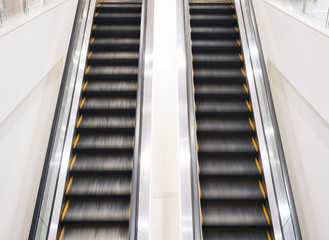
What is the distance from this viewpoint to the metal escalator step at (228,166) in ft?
14.1

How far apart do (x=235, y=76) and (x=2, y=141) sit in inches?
146

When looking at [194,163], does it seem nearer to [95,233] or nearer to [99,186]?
[99,186]

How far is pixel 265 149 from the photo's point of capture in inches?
169

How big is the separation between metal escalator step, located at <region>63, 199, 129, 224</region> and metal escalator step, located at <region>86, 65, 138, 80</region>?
2223 mm

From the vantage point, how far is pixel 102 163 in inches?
177

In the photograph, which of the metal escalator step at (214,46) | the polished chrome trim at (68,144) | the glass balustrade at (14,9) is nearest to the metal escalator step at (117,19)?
the polished chrome trim at (68,144)

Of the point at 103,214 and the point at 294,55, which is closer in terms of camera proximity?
the point at 294,55

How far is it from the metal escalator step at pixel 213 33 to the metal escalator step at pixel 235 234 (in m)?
3.64

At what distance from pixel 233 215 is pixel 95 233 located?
6.12ft

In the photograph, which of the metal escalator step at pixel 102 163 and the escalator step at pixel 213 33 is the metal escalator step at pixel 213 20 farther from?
the metal escalator step at pixel 102 163

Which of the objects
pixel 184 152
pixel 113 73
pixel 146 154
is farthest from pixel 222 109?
pixel 113 73

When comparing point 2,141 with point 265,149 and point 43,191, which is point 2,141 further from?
point 265,149

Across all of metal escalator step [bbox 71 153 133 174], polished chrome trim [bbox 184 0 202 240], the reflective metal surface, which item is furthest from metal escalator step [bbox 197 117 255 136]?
the reflective metal surface

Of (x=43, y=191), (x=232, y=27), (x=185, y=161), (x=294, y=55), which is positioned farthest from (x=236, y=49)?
(x=43, y=191)
